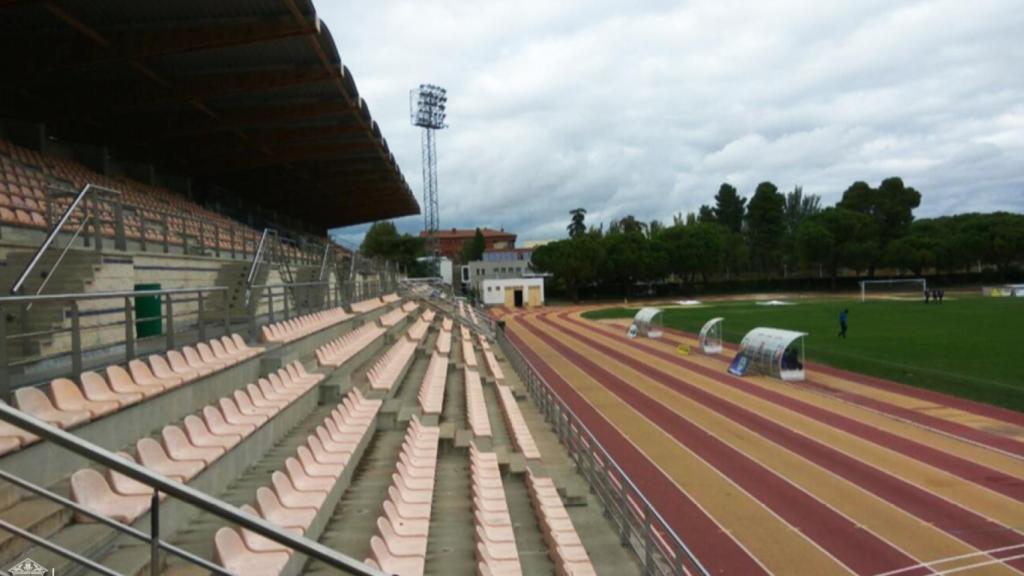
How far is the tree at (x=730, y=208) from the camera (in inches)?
3873

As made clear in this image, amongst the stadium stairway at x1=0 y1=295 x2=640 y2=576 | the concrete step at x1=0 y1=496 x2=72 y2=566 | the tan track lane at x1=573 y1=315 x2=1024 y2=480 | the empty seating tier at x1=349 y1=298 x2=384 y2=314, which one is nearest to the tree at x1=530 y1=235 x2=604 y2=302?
the tan track lane at x1=573 y1=315 x2=1024 y2=480

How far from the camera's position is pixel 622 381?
72.4ft

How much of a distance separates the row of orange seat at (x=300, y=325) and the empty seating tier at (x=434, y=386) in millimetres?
2028

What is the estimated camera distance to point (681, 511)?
1006 centimetres

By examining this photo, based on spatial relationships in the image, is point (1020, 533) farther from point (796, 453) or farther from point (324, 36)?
point (324, 36)

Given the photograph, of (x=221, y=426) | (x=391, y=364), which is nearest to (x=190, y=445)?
(x=221, y=426)

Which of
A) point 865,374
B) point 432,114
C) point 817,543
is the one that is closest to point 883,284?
point 432,114

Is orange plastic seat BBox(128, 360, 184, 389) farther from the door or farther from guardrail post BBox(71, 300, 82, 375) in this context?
the door

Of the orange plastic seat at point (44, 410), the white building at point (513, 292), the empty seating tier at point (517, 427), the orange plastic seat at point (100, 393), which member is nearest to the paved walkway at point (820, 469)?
the empty seating tier at point (517, 427)

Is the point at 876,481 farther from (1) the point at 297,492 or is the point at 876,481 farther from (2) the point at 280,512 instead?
(2) the point at 280,512

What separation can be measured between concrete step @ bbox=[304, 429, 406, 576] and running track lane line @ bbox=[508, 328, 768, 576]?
3.99m

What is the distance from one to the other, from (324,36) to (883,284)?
7099 centimetres

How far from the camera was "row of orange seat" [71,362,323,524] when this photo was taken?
3455mm

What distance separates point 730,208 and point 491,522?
98.5 metres
